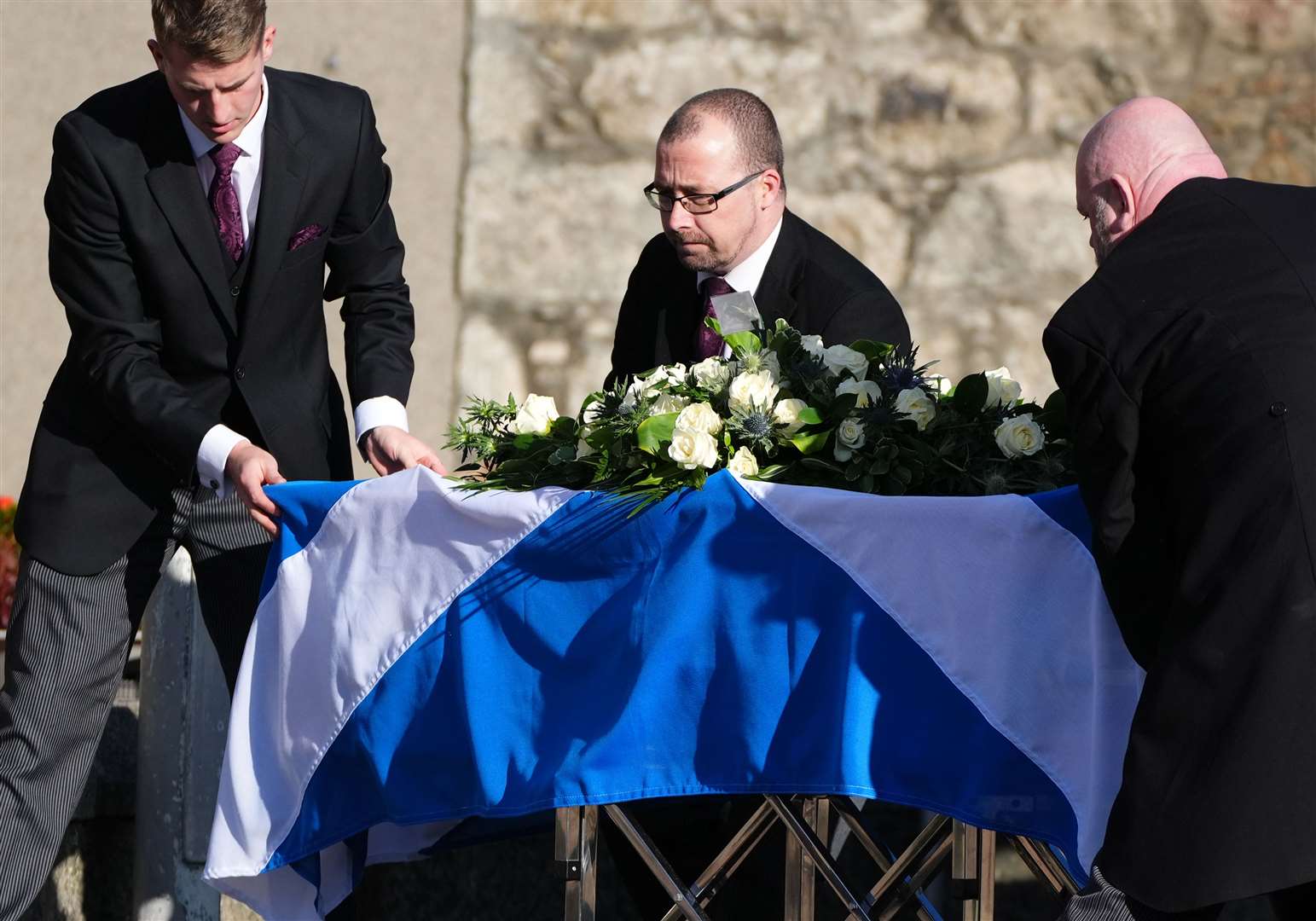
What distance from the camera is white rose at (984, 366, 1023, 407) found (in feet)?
9.02

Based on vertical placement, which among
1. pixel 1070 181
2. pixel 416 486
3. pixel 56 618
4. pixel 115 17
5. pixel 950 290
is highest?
pixel 115 17

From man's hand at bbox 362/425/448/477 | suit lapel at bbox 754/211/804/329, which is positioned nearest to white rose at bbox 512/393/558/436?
man's hand at bbox 362/425/448/477

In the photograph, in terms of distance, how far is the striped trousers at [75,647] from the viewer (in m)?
3.07

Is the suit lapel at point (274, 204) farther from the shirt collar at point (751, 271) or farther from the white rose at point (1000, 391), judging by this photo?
the white rose at point (1000, 391)

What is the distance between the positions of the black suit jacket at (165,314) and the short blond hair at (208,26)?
0.32m

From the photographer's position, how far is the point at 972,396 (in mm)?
2736

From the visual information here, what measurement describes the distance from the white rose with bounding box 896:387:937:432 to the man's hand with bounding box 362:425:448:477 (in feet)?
2.77

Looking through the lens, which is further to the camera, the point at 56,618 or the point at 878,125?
the point at 878,125

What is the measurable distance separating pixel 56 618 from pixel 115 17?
251 centimetres

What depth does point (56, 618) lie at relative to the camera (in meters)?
3.11

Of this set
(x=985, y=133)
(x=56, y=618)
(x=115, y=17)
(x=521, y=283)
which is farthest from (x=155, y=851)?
(x=985, y=133)

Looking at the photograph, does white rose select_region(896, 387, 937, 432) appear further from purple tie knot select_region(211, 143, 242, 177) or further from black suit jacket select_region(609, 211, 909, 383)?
purple tie knot select_region(211, 143, 242, 177)

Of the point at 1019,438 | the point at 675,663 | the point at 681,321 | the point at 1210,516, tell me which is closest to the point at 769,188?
the point at 681,321

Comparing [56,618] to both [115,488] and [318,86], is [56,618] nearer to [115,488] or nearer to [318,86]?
[115,488]
